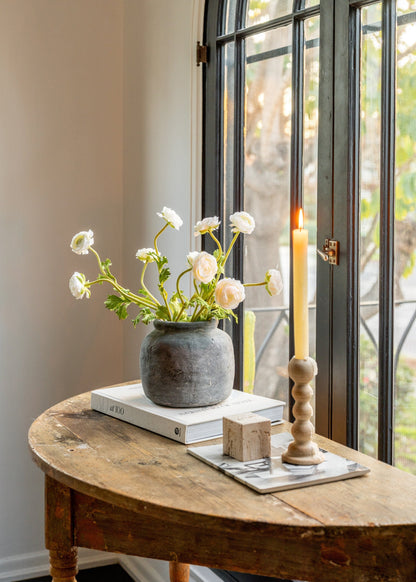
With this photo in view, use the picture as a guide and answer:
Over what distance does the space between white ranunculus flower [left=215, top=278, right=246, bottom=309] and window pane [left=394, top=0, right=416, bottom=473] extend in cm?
35

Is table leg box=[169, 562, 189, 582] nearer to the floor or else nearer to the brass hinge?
the floor

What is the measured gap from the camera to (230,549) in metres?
0.96

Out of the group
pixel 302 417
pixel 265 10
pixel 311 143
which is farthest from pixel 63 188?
pixel 302 417

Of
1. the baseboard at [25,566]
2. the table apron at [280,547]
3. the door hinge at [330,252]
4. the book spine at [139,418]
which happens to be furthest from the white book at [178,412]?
the baseboard at [25,566]

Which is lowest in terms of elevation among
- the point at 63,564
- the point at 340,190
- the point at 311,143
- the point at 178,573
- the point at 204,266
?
the point at 178,573

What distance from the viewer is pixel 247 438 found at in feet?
3.58

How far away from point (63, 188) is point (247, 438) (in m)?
1.51

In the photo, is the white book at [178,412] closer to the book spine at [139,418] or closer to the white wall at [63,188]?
the book spine at [139,418]

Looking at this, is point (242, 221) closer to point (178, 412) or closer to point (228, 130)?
point (178, 412)

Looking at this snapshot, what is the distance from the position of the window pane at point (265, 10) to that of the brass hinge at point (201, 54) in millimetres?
190

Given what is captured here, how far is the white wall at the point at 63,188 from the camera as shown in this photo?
89.2 inches

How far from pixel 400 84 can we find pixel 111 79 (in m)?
1.36

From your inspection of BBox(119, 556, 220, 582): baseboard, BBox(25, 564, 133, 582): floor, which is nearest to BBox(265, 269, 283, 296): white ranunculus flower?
BBox(119, 556, 220, 582): baseboard

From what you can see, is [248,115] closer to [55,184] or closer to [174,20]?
[174,20]
